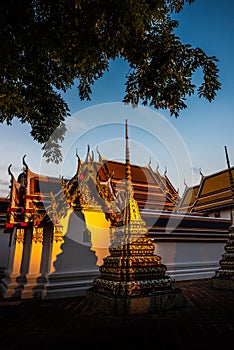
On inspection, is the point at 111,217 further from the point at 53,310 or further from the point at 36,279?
the point at 53,310

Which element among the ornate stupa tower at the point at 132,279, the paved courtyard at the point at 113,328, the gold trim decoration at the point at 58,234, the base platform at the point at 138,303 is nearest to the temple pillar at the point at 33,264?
the gold trim decoration at the point at 58,234

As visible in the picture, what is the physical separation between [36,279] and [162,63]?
19.6 feet

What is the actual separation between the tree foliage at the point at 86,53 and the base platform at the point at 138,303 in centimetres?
360

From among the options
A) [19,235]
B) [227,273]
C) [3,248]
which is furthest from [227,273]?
[3,248]

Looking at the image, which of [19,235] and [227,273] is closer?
[19,235]

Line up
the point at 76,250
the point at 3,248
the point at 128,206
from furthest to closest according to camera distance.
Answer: the point at 3,248, the point at 76,250, the point at 128,206

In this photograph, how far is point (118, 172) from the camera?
66.4 ft

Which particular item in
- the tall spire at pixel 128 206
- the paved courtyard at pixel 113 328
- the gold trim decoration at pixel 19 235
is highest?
the tall spire at pixel 128 206

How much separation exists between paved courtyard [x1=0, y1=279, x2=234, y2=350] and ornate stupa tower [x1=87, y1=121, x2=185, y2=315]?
17 centimetres

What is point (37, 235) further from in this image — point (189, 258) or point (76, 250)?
point (189, 258)

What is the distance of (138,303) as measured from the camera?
4.20m

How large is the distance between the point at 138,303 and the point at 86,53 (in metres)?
4.32

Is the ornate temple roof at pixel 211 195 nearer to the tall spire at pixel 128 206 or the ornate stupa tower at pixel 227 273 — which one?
the ornate stupa tower at pixel 227 273

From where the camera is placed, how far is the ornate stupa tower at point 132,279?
166 inches
